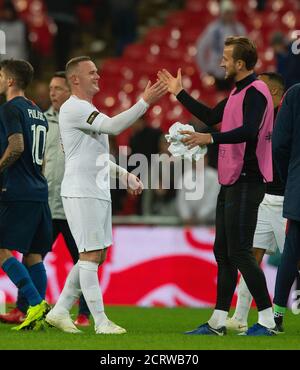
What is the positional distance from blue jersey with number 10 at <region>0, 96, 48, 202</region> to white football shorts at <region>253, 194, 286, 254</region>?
180 centimetres

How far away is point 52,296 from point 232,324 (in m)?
4.30

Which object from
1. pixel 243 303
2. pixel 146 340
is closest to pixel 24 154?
pixel 146 340

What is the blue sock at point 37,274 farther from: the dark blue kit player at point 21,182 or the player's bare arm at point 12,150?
the player's bare arm at point 12,150

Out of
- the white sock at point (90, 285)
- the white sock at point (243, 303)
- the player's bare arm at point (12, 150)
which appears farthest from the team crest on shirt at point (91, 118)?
the white sock at point (243, 303)

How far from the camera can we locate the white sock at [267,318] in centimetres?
852

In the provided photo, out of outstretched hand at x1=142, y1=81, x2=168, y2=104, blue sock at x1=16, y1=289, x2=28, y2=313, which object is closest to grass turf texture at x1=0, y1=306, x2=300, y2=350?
blue sock at x1=16, y1=289, x2=28, y2=313

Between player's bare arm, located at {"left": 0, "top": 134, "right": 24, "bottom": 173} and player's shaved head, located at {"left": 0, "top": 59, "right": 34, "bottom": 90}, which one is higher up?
player's shaved head, located at {"left": 0, "top": 59, "right": 34, "bottom": 90}

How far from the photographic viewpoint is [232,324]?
9273mm

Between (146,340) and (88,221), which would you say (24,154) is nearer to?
(88,221)

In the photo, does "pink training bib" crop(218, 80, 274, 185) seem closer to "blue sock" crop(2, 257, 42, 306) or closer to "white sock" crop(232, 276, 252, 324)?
"white sock" crop(232, 276, 252, 324)

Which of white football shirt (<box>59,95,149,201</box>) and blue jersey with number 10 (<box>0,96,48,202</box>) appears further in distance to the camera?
blue jersey with number 10 (<box>0,96,48,202</box>)

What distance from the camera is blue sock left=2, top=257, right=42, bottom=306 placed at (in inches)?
349

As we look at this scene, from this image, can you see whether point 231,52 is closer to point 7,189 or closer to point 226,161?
point 226,161

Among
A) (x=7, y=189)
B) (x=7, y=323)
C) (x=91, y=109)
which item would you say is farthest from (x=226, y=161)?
(x=7, y=323)
